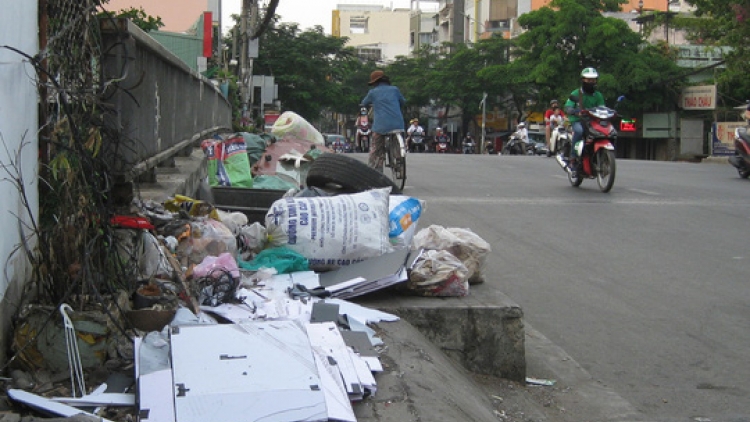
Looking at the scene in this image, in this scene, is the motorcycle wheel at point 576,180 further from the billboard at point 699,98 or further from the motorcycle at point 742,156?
the billboard at point 699,98

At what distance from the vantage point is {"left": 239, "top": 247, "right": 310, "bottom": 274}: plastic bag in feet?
16.9

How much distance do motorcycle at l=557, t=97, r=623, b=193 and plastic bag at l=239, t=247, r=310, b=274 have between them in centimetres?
853

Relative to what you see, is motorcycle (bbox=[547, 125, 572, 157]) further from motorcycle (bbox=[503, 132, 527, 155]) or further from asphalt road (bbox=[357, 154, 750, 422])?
motorcycle (bbox=[503, 132, 527, 155])

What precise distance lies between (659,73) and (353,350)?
48799 millimetres

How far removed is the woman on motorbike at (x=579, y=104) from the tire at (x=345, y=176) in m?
7.08

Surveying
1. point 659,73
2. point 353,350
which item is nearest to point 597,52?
point 659,73

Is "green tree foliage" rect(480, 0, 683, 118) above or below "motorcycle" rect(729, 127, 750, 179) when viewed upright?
above

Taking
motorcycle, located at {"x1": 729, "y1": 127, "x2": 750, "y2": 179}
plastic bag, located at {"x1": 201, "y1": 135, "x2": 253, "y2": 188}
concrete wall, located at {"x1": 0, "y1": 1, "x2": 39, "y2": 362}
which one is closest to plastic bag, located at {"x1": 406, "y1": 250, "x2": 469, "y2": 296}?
concrete wall, located at {"x1": 0, "y1": 1, "x2": 39, "y2": 362}

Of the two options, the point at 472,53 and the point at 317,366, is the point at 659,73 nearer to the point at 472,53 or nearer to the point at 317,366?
the point at 472,53

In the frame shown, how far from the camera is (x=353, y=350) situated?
3.75 metres

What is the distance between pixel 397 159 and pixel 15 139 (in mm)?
10089

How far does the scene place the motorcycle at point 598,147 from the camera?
13172 millimetres

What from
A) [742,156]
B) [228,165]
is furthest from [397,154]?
[742,156]

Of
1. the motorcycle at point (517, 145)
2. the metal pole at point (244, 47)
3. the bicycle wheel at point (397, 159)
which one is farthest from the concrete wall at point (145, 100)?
the motorcycle at point (517, 145)
